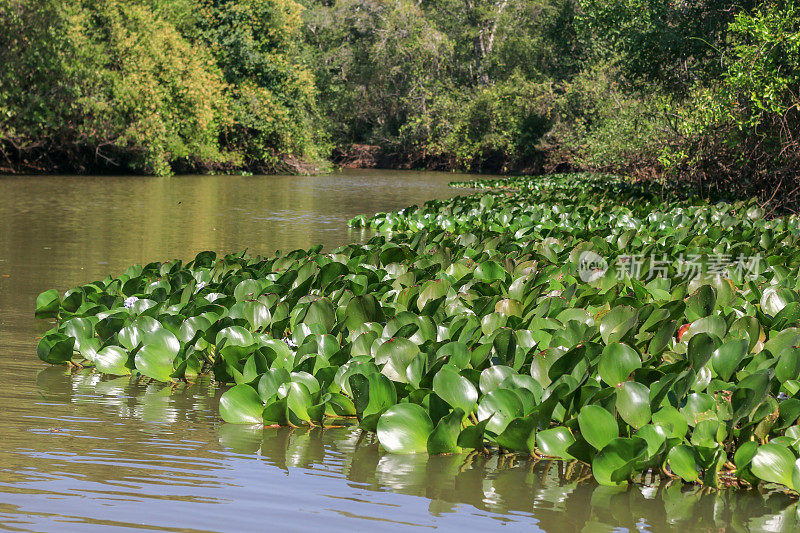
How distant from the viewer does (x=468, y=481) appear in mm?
2791

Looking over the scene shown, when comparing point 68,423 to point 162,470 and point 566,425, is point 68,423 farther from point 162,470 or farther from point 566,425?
point 566,425

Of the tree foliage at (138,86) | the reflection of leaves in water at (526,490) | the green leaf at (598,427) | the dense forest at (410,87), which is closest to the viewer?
the reflection of leaves in water at (526,490)

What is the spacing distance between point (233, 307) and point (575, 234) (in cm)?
409

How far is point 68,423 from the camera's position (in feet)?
10.6

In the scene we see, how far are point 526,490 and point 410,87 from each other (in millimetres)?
38855

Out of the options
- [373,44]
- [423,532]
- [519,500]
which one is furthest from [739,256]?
[373,44]

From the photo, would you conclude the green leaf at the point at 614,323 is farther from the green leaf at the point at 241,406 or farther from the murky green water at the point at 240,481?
the green leaf at the point at 241,406

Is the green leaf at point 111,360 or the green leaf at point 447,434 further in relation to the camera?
the green leaf at point 111,360

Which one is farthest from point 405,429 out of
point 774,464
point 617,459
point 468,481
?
point 774,464

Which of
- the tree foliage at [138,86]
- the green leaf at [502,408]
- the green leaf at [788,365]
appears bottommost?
the green leaf at [502,408]

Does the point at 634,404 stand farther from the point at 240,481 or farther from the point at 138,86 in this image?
the point at 138,86

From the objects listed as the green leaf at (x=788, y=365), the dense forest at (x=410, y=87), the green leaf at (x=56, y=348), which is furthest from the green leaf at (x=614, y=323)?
the dense forest at (x=410, y=87)

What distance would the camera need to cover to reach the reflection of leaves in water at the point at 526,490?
8.16 feet

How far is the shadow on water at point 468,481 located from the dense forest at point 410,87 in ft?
28.2
